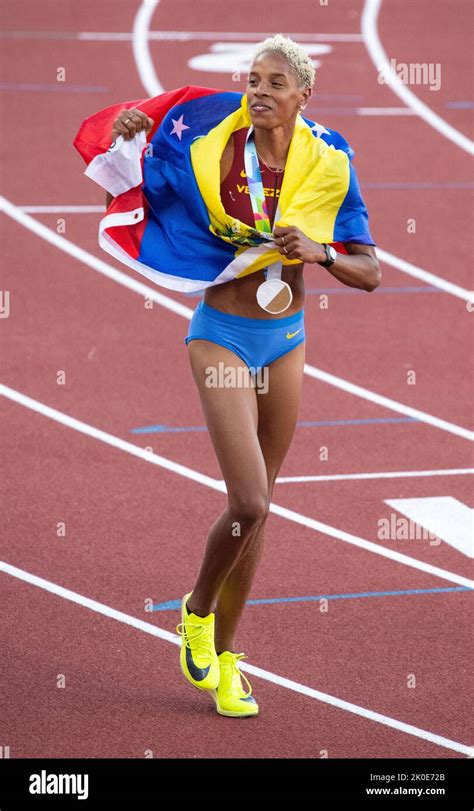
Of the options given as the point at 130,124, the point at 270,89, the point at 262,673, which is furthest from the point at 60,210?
the point at 270,89

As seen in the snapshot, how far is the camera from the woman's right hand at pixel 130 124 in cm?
532

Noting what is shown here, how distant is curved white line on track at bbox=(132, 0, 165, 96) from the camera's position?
15.5 m

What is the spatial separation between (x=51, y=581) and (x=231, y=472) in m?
1.82

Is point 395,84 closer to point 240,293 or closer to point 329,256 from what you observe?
point 240,293

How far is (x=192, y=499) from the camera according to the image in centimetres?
768

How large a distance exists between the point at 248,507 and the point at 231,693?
2.82 ft

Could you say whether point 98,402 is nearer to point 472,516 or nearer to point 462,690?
point 472,516

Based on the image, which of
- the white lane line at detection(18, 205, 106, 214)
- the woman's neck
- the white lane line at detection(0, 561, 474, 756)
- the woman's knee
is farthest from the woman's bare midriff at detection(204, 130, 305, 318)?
the white lane line at detection(18, 205, 106, 214)

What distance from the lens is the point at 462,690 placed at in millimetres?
5695

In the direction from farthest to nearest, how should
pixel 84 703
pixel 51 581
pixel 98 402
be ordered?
1. pixel 98 402
2. pixel 51 581
3. pixel 84 703

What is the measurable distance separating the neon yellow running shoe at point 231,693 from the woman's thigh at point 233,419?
82cm

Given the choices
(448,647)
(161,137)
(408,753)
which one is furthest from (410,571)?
(161,137)

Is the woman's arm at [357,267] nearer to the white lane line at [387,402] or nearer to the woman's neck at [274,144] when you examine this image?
the woman's neck at [274,144]

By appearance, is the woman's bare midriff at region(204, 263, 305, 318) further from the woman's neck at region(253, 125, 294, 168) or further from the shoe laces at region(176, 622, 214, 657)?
the shoe laces at region(176, 622, 214, 657)
